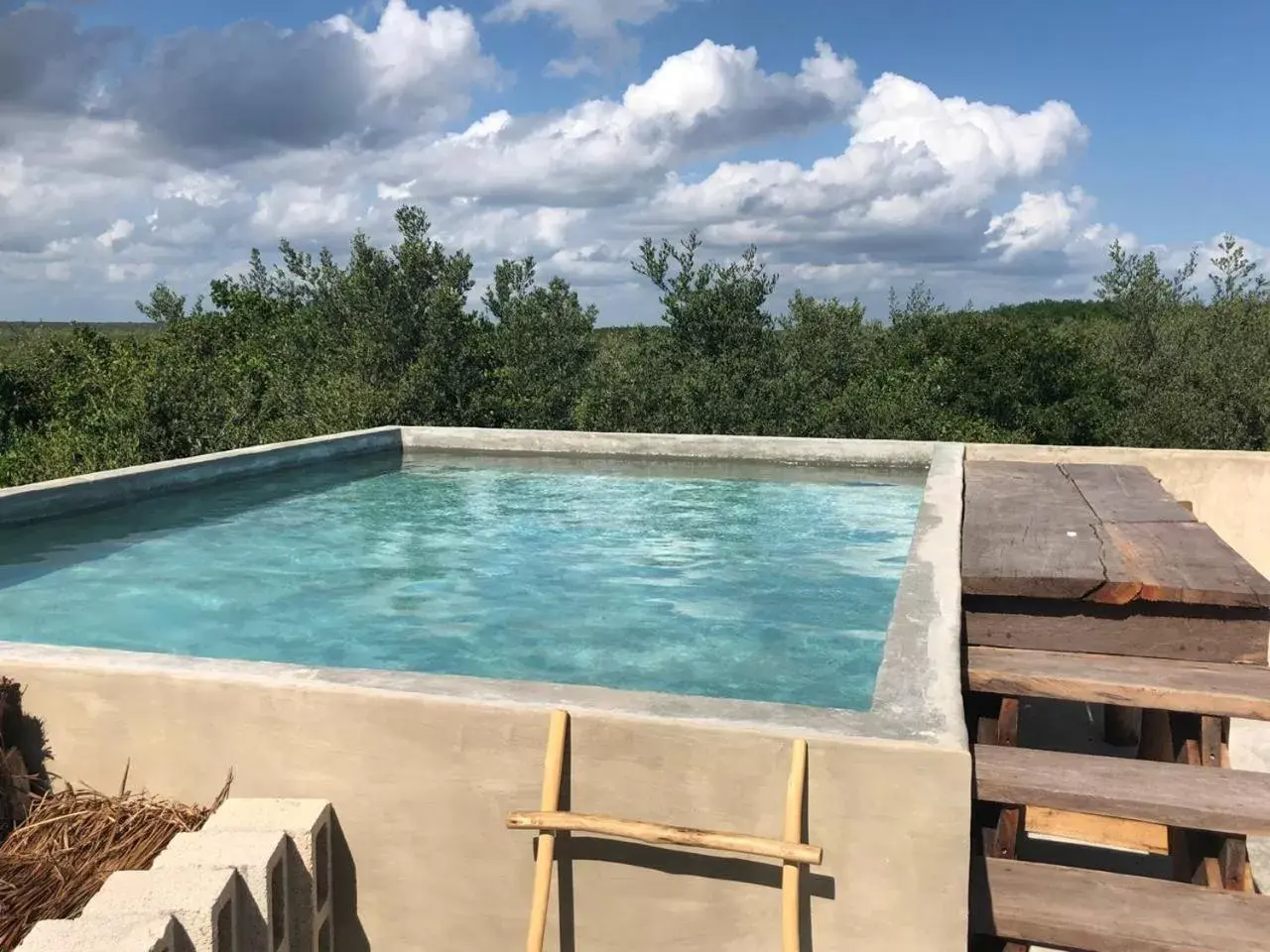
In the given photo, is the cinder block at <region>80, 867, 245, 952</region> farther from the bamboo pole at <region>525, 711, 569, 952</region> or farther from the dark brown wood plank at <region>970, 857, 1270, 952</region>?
the dark brown wood plank at <region>970, 857, 1270, 952</region>

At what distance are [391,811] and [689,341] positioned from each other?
1338 cm

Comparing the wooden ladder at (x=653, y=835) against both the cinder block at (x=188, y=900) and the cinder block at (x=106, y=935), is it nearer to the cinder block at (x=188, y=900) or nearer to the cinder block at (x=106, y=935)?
the cinder block at (x=188, y=900)

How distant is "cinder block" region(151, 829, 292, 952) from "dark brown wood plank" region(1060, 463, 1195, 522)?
427cm

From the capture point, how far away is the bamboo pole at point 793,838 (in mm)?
2457

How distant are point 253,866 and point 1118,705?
3.24 metres

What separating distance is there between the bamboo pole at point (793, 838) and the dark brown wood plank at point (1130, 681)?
142 centimetres

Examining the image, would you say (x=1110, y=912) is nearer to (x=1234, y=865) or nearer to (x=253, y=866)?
(x=1234, y=865)

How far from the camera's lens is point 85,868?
2832 mm

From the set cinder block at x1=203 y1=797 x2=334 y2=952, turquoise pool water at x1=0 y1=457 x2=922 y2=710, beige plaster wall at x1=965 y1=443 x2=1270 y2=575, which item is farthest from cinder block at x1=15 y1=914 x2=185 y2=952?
beige plaster wall at x1=965 y1=443 x2=1270 y2=575

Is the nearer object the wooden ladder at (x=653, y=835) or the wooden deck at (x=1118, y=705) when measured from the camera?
the wooden ladder at (x=653, y=835)

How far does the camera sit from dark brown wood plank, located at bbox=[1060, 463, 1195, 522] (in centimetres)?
540

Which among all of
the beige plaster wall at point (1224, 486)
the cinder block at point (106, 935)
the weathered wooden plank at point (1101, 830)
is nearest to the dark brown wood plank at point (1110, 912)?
the weathered wooden plank at point (1101, 830)

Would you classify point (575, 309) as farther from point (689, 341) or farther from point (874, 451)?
point (874, 451)

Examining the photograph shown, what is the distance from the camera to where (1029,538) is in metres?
4.80
